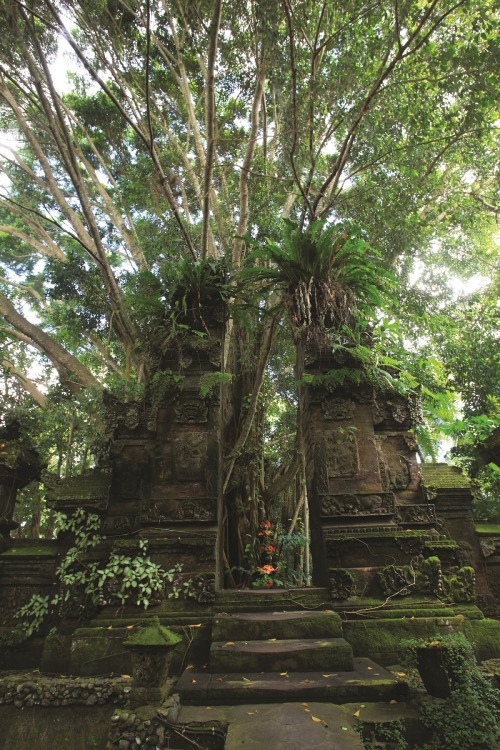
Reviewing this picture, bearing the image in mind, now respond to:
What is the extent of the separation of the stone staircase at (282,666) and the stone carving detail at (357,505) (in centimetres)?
104

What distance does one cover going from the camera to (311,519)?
505 cm

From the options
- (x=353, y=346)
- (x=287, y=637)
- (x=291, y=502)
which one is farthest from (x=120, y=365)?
(x=287, y=637)

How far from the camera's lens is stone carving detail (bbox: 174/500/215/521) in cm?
462

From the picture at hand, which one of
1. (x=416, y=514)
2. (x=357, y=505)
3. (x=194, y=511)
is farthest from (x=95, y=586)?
(x=416, y=514)

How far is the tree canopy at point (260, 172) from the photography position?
5691 mm

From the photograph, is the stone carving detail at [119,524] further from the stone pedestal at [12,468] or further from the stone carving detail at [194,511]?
the stone pedestal at [12,468]

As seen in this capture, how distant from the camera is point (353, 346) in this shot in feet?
17.7

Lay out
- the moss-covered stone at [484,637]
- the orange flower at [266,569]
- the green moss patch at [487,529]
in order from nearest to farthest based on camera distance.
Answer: the moss-covered stone at [484,637] < the green moss patch at [487,529] < the orange flower at [266,569]

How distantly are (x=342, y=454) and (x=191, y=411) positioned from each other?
5.88ft

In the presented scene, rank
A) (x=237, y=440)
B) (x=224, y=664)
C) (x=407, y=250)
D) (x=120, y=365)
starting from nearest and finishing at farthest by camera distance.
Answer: (x=224, y=664) < (x=237, y=440) < (x=407, y=250) < (x=120, y=365)

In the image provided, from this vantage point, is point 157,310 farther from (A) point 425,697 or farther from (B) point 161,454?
(A) point 425,697

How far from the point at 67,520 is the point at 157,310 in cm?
266

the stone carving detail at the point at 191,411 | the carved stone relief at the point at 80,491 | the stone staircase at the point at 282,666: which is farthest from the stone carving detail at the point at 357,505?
the carved stone relief at the point at 80,491

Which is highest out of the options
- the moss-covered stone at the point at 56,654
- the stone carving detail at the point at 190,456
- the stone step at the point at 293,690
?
the stone carving detail at the point at 190,456
